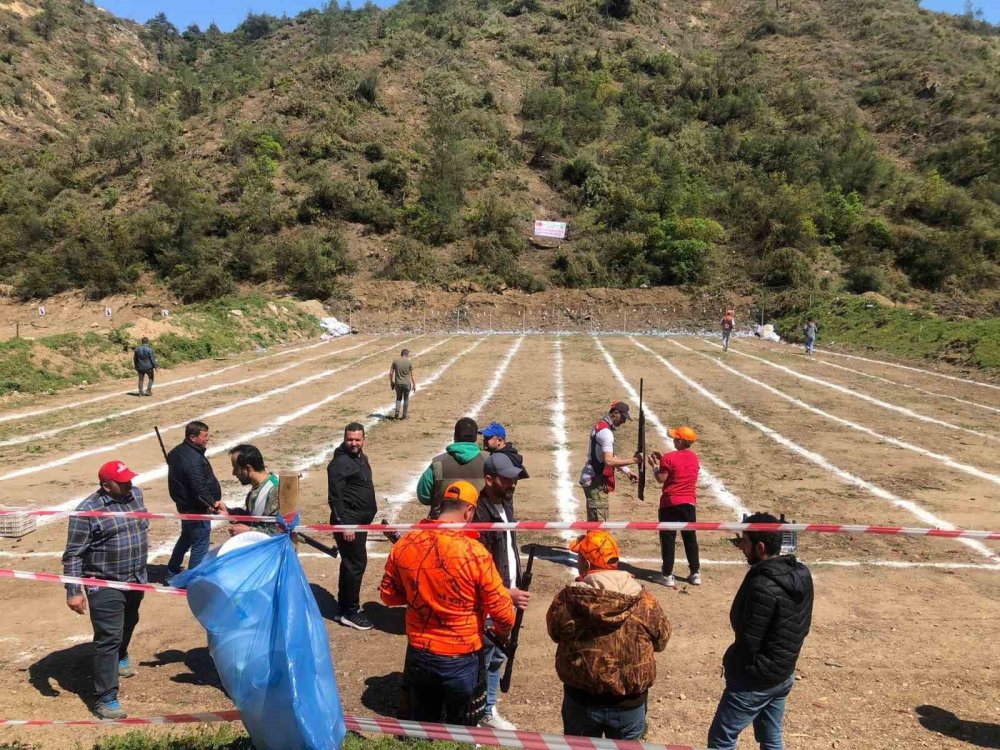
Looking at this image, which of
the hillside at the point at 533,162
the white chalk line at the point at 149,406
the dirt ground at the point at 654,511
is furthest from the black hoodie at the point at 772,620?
the hillside at the point at 533,162

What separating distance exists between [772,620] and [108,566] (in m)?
4.34

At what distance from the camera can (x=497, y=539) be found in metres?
4.31

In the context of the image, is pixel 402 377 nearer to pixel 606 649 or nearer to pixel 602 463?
pixel 602 463

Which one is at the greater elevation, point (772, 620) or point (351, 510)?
point (772, 620)

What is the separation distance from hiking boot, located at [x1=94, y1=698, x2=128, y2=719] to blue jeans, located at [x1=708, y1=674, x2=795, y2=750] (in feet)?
12.6

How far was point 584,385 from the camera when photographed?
17.6 meters

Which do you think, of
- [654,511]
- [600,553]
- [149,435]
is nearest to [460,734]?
[600,553]

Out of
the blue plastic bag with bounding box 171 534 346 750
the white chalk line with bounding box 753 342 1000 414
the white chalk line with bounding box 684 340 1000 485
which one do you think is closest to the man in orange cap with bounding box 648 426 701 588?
the blue plastic bag with bounding box 171 534 346 750

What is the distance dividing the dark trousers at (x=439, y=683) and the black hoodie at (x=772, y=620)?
4.82ft

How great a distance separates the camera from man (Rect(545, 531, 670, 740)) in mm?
2898

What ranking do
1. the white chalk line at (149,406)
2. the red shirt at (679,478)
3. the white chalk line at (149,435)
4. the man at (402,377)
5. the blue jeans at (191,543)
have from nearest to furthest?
the blue jeans at (191,543) < the red shirt at (679,478) < the white chalk line at (149,435) < the white chalk line at (149,406) < the man at (402,377)

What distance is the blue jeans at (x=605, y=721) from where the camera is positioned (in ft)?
9.82

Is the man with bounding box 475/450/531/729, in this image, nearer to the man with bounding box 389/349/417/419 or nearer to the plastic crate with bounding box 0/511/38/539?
the plastic crate with bounding box 0/511/38/539

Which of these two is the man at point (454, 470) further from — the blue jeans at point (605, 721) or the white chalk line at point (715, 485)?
the white chalk line at point (715, 485)
